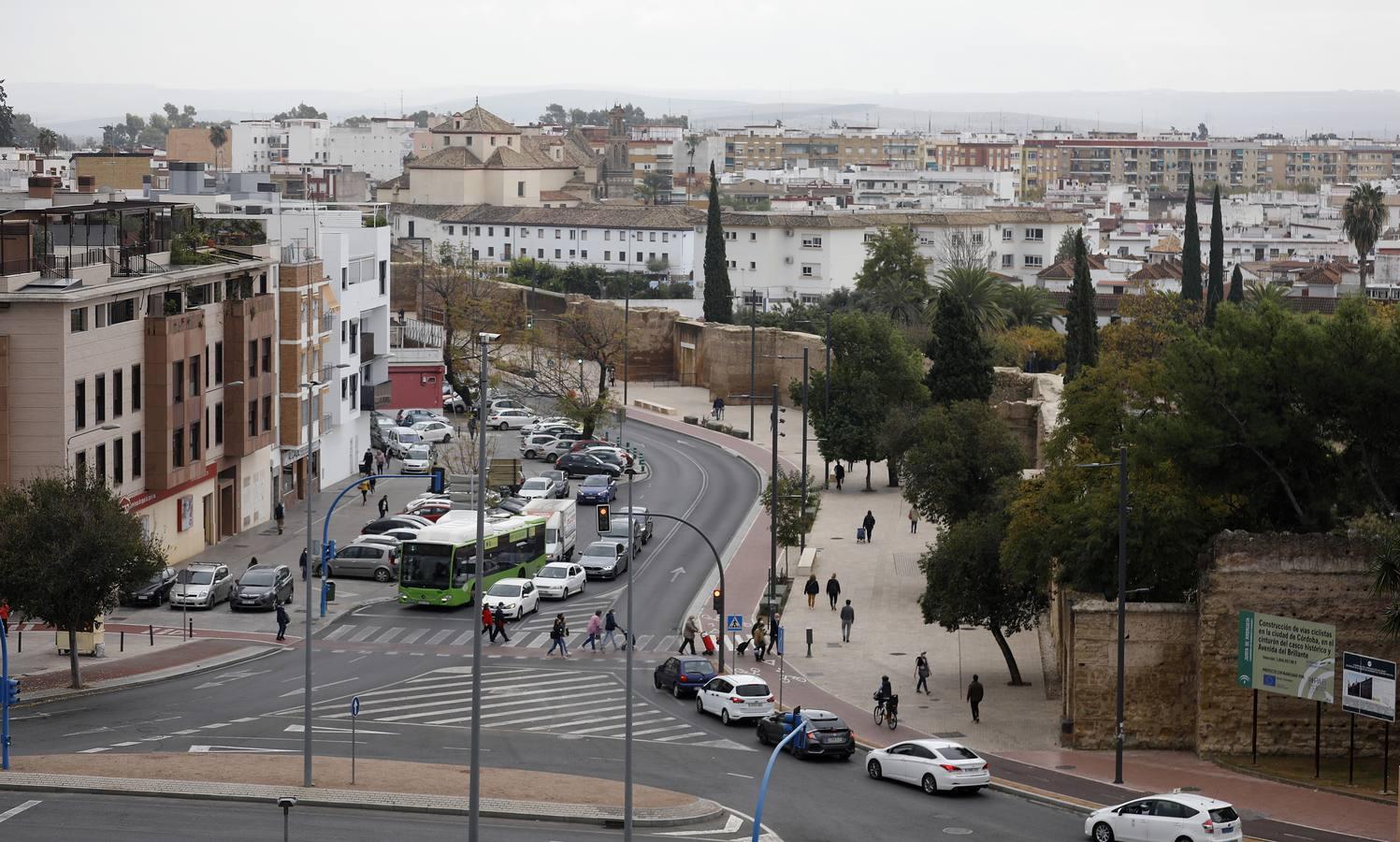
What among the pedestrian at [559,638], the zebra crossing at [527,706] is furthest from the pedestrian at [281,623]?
the pedestrian at [559,638]

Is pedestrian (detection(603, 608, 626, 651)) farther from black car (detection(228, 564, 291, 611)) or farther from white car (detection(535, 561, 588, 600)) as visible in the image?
black car (detection(228, 564, 291, 611))

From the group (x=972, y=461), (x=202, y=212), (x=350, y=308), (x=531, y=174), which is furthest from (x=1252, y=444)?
(x=531, y=174)

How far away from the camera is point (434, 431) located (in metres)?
87.2

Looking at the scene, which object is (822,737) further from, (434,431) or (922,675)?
(434,431)

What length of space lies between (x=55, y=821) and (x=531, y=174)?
162939mm

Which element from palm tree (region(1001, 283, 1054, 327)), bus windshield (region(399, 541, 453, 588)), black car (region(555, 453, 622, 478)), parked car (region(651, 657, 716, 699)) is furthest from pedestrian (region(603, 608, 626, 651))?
palm tree (region(1001, 283, 1054, 327))

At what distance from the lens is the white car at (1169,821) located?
33.1 metres

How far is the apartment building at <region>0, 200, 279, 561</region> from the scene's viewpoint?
53281mm

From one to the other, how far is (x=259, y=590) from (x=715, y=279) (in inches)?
2805

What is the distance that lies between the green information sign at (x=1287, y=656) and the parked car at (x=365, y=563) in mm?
29162

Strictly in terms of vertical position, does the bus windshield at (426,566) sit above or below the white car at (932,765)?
above

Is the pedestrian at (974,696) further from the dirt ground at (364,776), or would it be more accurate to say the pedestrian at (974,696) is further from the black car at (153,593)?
the black car at (153,593)

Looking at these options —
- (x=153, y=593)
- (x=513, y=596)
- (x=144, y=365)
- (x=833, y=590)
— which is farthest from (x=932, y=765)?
(x=144, y=365)

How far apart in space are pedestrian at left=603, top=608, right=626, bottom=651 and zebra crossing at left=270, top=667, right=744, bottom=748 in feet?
10.2
